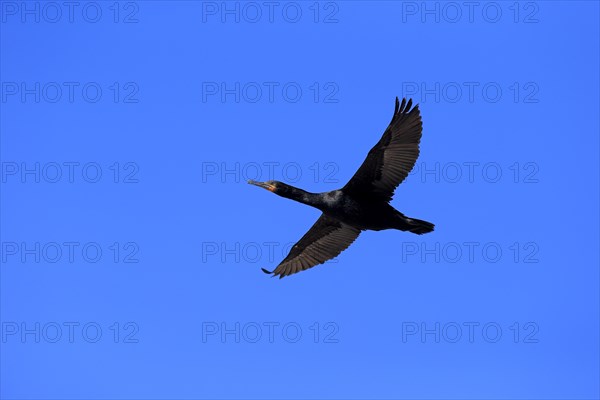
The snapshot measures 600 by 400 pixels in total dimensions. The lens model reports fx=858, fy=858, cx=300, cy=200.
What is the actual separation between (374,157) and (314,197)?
132 centimetres

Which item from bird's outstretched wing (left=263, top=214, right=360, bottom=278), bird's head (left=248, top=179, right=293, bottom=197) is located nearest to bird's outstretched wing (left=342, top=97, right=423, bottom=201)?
bird's head (left=248, top=179, right=293, bottom=197)

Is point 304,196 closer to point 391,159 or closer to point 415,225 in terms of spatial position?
point 391,159

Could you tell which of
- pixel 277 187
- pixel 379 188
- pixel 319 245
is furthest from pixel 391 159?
pixel 319 245

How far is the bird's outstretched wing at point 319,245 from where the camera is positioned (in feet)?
54.6

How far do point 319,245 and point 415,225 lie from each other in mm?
2988

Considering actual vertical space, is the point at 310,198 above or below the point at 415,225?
above

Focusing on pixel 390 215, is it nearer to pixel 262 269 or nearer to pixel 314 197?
pixel 314 197

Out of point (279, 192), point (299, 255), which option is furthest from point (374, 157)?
point (299, 255)

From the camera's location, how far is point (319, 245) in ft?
55.5

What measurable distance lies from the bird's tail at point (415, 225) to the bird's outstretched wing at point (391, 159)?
0.58 meters

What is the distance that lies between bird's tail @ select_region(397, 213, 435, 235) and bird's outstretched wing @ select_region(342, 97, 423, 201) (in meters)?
0.58

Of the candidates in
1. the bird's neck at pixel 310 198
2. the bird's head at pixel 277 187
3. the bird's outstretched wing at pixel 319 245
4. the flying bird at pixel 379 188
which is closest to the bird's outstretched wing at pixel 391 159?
the flying bird at pixel 379 188

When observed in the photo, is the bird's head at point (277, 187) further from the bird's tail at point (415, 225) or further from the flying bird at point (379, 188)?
the bird's tail at point (415, 225)

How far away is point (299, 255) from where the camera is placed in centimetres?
1705
